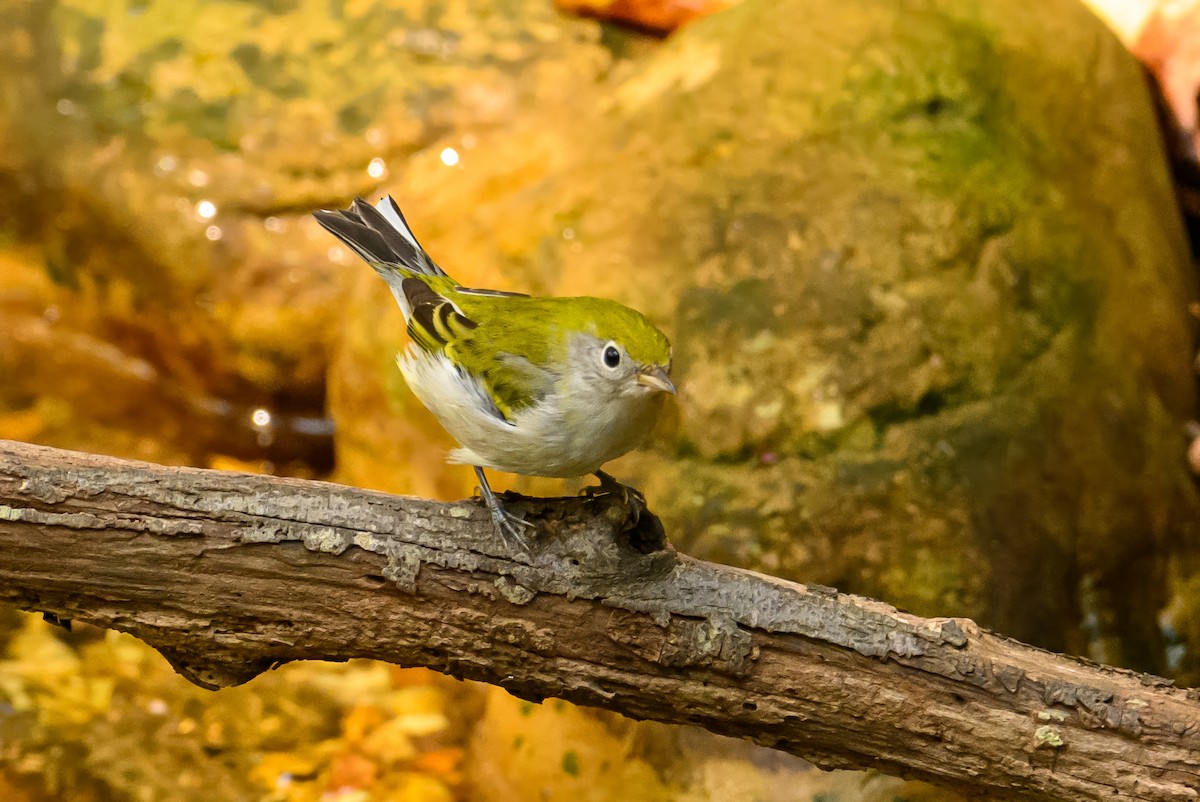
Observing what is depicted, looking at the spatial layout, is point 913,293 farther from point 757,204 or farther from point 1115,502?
point 1115,502

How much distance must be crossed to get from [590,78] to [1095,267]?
288 centimetres

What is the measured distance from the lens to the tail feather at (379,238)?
130 inches

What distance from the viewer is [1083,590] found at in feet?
12.5

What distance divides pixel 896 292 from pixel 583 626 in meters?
2.14

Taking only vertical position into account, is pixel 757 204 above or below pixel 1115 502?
above

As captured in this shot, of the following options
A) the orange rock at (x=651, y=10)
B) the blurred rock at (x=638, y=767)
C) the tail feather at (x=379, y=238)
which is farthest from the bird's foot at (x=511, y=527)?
the orange rock at (x=651, y=10)

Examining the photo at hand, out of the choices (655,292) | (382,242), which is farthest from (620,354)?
(655,292)

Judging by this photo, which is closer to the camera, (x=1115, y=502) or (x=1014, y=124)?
(x=1115, y=502)

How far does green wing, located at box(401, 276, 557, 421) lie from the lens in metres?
2.77

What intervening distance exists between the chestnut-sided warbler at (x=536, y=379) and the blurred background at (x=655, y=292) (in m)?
1.00

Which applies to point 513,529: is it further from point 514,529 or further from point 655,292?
point 655,292

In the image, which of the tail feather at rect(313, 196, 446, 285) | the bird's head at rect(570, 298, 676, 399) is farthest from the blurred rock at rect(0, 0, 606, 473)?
the bird's head at rect(570, 298, 676, 399)

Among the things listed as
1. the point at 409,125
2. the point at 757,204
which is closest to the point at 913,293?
the point at 757,204

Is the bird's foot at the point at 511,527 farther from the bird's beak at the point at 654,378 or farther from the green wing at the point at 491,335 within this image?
the bird's beak at the point at 654,378
